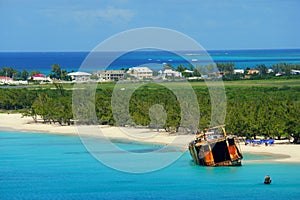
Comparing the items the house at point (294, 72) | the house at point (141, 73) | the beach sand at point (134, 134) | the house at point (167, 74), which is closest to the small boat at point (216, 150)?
the beach sand at point (134, 134)

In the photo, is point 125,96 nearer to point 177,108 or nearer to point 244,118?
point 177,108

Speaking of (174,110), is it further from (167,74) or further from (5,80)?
(5,80)

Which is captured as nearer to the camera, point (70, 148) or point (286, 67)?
point (70, 148)

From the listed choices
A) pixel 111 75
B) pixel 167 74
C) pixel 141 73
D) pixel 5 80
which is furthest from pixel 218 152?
pixel 5 80

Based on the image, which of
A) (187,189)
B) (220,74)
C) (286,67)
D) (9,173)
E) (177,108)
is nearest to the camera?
(187,189)

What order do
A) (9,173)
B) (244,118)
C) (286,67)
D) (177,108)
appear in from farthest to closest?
(286,67) < (177,108) < (244,118) < (9,173)

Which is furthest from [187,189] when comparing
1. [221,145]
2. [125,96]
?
[125,96]

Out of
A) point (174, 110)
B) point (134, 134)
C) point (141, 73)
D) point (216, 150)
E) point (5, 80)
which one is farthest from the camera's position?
point (5, 80)
